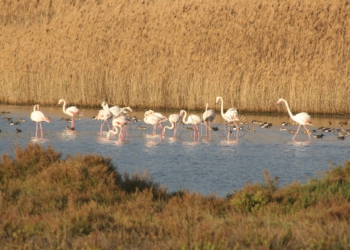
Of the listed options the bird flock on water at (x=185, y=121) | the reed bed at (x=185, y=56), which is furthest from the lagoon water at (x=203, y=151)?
the reed bed at (x=185, y=56)

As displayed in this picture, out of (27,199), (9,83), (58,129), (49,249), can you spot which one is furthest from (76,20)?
(49,249)

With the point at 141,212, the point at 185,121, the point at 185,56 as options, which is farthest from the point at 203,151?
the point at 185,56

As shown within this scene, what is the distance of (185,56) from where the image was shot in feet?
114

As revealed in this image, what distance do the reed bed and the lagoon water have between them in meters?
3.38

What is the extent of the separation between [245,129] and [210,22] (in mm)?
13583

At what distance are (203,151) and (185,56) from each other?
15987mm

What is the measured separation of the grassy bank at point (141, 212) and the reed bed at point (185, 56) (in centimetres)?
1754

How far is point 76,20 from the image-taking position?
41.2 metres

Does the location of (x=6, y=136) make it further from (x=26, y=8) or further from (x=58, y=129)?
(x=26, y=8)

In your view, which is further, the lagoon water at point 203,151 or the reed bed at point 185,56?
the reed bed at point 185,56

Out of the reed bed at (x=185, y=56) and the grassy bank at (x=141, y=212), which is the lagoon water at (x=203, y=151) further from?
the reed bed at (x=185, y=56)

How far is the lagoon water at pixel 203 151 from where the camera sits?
1470 cm

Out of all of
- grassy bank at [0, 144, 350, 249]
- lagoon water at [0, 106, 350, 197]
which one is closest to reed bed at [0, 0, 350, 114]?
lagoon water at [0, 106, 350, 197]

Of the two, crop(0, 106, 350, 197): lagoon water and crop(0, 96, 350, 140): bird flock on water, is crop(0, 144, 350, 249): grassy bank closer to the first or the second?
crop(0, 106, 350, 197): lagoon water
